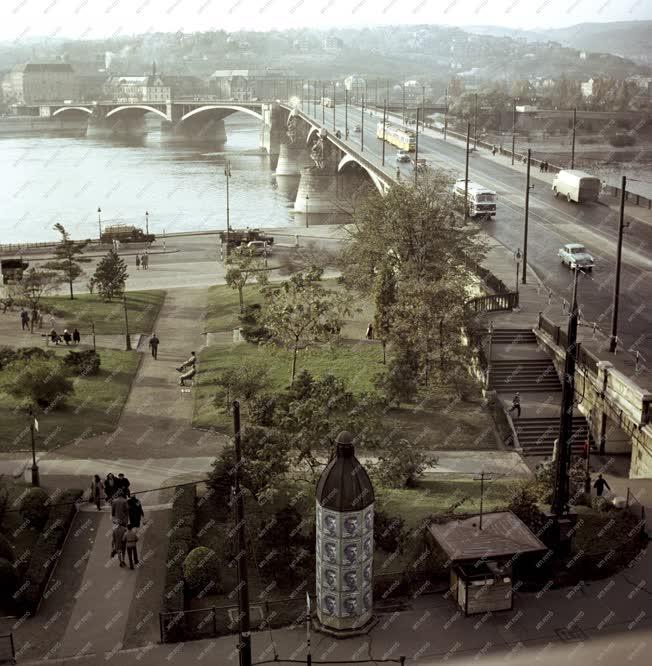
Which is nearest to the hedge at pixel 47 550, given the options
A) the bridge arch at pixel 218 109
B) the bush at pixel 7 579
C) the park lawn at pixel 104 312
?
the bush at pixel 7 579

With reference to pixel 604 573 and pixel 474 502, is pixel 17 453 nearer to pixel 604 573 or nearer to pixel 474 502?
pixel 474 502

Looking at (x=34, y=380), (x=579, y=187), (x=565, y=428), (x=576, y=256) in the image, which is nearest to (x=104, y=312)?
A: (x=34, y=380)

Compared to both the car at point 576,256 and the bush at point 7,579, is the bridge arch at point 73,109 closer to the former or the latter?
the car at point 576,256

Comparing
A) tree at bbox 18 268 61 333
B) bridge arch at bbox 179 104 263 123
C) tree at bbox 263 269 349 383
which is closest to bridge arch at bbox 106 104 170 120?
bridge arch at bbox 179 104 263 123

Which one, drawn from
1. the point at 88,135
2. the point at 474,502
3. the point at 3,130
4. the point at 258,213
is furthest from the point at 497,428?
the point at 3,130

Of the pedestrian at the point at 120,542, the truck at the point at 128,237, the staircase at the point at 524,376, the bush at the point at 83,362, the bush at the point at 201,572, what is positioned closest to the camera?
the bush at the point at 201,572
